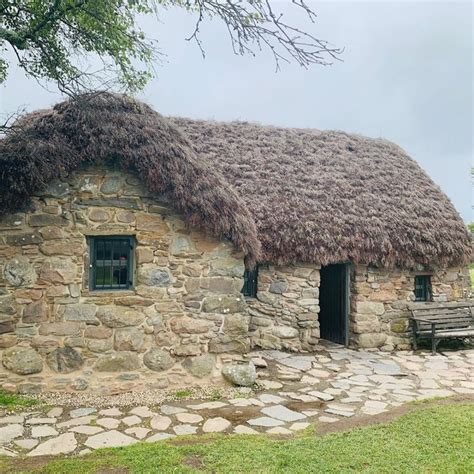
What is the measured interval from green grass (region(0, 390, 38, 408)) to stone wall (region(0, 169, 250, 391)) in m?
0.16

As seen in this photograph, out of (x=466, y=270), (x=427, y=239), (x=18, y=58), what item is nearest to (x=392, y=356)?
(x=427, y=239)

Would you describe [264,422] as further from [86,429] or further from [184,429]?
[86,429]

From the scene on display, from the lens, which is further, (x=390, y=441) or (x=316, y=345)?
(x=316, y=345)

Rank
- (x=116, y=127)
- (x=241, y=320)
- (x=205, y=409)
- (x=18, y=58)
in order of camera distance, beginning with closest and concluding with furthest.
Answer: (x=18, y=58)
(x=205, y=409)
(x=116, y=127)
(x=241, y=320)

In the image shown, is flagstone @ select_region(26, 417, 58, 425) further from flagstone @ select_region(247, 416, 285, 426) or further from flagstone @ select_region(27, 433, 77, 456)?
flagstone @ select_region(247, 416, 285, 426)

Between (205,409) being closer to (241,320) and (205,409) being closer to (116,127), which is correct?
(241,320)

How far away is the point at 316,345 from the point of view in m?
9.48

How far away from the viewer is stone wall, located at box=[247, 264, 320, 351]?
914 centimetres

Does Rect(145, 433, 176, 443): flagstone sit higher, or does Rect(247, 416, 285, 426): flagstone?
Rect(247, 416, 285, 426): flagstone

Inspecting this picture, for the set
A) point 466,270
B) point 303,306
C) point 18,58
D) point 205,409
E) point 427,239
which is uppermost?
point 18,58

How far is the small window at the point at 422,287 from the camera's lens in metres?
10.6

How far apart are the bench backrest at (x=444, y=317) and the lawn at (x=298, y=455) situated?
197 inches

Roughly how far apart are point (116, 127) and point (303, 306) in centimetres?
537

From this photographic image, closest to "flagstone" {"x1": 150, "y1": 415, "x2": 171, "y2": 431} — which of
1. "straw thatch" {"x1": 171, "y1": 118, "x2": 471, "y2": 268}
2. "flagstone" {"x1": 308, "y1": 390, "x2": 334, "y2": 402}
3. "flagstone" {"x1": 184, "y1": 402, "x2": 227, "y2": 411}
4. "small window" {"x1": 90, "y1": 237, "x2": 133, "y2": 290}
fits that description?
"flagstone" {"x1": 184, "y1": 402, "x2": 227, "y2": 411}
